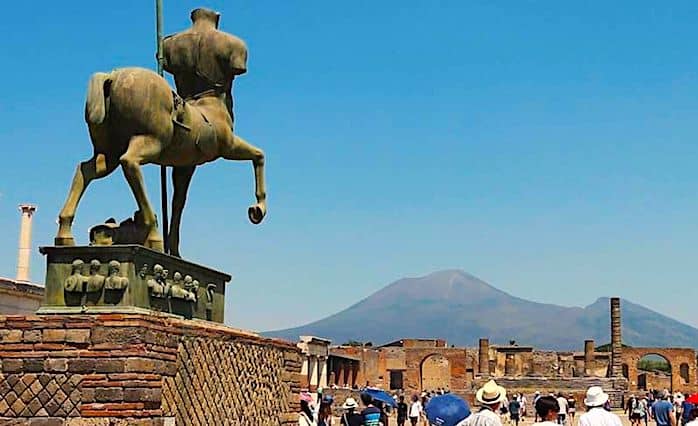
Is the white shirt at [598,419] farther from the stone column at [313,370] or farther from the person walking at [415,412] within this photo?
the stone column at [313,370]

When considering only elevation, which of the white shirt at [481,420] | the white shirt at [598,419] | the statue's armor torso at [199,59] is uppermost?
the statue's armor torso at [199,59]

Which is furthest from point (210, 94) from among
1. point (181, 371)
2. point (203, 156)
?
point (181, 371)

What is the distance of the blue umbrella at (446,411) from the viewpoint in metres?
6.64

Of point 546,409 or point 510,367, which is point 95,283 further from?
point 510,367

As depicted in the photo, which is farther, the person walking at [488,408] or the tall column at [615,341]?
the tall column at [615,341]

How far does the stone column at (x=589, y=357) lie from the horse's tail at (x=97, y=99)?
194 feet

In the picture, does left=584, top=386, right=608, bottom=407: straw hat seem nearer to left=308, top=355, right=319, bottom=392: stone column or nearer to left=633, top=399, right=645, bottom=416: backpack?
left=633, top=399, right=645, bottom=416: backpack

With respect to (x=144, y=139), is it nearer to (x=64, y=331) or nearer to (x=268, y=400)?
(x=64, y=331)

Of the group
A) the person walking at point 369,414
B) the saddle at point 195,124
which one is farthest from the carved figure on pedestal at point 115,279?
the person walking at point 369,414

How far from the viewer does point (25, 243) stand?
32375mm

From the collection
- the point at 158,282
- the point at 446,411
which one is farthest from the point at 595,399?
the point at 158,282

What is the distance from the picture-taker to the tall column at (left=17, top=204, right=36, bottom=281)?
31984 millimetres

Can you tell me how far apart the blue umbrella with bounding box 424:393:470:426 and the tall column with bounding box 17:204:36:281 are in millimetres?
26820

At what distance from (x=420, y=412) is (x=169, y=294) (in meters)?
24.0
